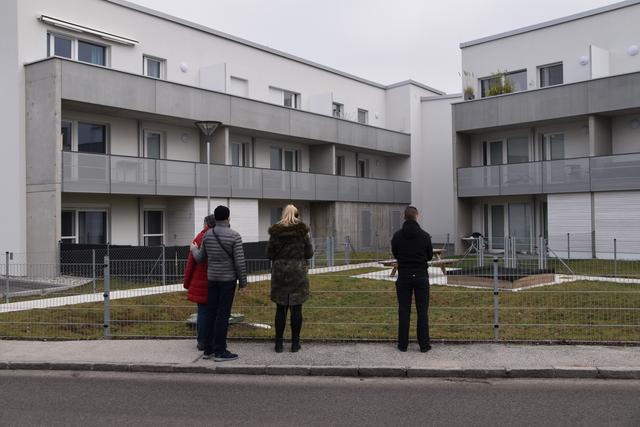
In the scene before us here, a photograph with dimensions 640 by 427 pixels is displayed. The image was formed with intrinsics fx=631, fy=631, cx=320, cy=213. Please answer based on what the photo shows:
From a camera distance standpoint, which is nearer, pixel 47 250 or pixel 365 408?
pixel 365 408

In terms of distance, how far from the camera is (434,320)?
34.1 feet

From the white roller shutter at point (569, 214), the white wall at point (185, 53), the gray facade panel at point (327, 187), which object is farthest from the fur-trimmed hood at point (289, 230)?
the gray facade panel at point (327, 187)

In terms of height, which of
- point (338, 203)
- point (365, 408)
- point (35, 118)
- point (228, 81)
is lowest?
point (365, 408)

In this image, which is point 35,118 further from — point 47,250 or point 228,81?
point 228,81

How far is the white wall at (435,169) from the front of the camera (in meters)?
33.8

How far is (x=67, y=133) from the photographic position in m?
20.7

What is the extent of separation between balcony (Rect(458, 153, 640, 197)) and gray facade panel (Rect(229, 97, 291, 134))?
832cm

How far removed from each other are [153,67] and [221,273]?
58.8 feet

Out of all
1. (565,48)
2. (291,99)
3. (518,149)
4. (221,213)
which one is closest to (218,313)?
(221,213)

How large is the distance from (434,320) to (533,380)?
11.0ft

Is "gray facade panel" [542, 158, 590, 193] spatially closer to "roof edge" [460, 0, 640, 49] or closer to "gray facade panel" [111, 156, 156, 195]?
"roof edge" [460, 0, 640, 49]

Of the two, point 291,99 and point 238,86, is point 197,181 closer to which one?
point 238,86

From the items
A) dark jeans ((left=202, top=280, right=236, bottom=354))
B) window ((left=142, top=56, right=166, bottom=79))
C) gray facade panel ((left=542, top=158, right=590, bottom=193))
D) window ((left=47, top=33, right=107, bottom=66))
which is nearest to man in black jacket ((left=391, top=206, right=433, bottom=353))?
dark jeans ((left=202, top=280, right=236, bottom=354))

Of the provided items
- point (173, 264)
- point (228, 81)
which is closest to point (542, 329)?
point (173, 264)
